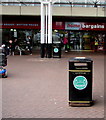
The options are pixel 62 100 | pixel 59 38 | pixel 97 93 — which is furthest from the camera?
pixel 59 38

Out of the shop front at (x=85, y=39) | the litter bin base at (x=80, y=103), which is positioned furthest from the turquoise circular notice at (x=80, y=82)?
the shop front at (x=85, y=39)

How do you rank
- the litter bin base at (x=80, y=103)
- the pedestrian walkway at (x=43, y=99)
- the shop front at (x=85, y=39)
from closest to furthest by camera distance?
1. the pedestrian walkway at (x=43, y=99)
2. the litter bin base at (x=80, y=103)
3. the shop front at (x=85, y=39)

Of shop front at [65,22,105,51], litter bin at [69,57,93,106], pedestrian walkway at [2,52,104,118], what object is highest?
shop front at [65,22,105,51]

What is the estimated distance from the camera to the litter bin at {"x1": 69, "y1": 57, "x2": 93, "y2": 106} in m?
6.71

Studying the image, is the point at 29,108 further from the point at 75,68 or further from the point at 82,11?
the point at 82,11

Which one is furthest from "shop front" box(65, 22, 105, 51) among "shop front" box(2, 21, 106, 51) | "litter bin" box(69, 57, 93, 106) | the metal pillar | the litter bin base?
the litter bin base

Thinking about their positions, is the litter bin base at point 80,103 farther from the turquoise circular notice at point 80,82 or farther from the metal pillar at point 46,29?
the metal pillar at point 46,29

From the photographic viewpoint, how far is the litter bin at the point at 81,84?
6707mm

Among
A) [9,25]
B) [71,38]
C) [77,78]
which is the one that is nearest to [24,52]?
[9,25]

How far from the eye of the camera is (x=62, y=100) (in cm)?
736

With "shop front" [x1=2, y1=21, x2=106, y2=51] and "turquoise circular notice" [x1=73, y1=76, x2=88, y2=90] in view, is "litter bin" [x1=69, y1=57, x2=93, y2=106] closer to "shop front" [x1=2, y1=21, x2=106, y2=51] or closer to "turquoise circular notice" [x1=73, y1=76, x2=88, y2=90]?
"turquoise circular notice" [x1=73, y1=76, x2=88, y2=90]

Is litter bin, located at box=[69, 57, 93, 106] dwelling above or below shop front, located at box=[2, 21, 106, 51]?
below

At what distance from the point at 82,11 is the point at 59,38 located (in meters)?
7.34

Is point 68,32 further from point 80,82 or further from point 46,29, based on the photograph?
point 80,82
